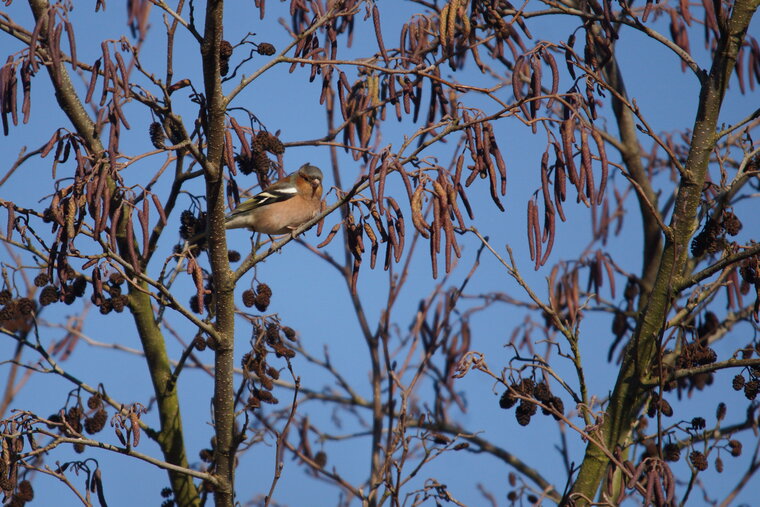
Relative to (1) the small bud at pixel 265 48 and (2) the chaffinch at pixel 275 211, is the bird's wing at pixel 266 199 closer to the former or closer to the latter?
(2) the chaffinch at pixel 275 211

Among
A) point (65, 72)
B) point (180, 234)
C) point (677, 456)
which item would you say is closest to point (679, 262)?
point (677, 456)

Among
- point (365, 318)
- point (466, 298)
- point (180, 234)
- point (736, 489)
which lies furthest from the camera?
point (466, 298)

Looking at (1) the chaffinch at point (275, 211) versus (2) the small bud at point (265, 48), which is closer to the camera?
(2) the small bud at point (265, 48)

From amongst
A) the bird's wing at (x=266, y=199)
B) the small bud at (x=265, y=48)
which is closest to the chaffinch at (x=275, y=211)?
the bird's wing at (x=266, y=199)

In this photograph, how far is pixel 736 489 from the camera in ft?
15.0

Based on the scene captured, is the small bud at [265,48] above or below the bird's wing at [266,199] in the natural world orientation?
below

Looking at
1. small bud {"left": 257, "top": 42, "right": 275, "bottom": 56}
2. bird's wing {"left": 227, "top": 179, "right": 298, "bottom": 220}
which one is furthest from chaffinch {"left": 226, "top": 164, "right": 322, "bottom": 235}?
small bud {"left": 257, "top": 42, "right": 275, "bottom": 56}

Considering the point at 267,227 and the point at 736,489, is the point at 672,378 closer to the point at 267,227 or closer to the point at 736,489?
the point at 736,489

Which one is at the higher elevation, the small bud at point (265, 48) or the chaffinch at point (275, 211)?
the chaffinch at point (275, 211)

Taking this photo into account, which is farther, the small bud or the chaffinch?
the chaffinch

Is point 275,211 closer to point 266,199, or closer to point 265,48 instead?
point 266,199

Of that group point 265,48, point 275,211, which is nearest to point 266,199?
point 275,211

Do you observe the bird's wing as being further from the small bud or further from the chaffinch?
the small bud

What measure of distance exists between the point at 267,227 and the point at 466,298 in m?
1.67
